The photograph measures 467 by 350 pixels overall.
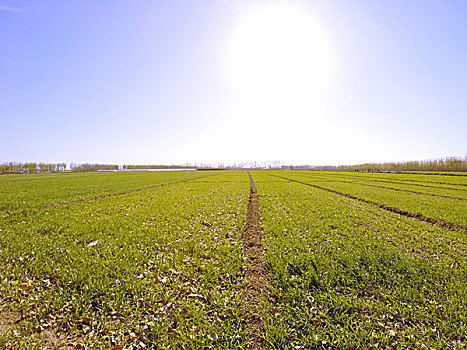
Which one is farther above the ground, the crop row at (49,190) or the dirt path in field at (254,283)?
the crop row at (49,190)

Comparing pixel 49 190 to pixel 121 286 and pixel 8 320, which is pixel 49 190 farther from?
pixel 121 286

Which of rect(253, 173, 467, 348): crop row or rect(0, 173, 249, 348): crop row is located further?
rect(0, 173, 249, 348): crop row

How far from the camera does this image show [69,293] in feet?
17.5

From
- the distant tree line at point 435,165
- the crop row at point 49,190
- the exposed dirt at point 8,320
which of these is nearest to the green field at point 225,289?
the exposed dirt at point 8,320

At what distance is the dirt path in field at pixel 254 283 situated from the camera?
13.8 feet

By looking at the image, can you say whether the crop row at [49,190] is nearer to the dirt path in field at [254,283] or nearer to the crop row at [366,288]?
the dirt path in field at [254,283]

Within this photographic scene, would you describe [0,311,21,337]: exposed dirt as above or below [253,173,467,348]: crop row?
below

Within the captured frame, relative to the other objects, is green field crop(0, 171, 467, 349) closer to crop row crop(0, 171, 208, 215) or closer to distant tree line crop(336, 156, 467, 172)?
crop row crop(0, 171, 208, 215)

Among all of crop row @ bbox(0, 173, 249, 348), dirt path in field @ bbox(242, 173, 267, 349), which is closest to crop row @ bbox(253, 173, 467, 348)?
A: dirt path in field @ bbox(242, 173, 267, 349)

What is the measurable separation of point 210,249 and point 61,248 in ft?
20.0

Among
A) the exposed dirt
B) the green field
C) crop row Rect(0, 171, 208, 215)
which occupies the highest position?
crop row Rect(0, 171, 208, 215)

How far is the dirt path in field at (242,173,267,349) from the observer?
421 centimetres

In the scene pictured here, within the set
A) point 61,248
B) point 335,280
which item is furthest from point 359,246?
point 61,248

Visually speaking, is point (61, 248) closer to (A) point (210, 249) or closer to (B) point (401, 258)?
(A) point (210, 249)
